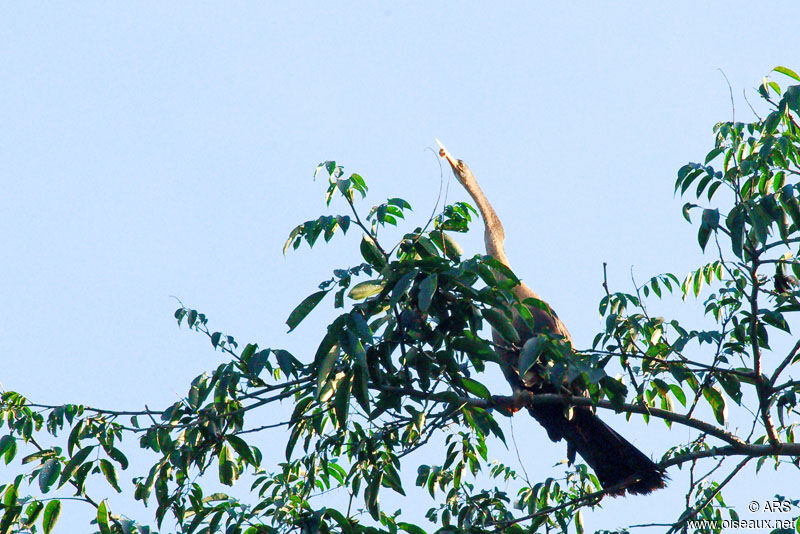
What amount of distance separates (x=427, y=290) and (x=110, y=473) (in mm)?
1353

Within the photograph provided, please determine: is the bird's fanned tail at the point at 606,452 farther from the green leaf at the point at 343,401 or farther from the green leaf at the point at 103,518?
the green leaf at the point at 103,518

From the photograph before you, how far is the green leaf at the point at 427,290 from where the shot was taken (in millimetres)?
2436

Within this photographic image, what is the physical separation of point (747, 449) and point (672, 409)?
356mm

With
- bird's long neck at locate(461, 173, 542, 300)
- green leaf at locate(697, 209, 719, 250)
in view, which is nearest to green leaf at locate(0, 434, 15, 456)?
green leaf at locate(697, 209, 719, 250)

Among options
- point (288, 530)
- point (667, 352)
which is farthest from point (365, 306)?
point (667, 352)

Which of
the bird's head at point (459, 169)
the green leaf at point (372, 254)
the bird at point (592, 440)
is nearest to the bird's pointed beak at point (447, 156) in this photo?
the bird's head at point (459, 169)

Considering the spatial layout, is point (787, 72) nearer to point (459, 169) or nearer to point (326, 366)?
point (326, 366)

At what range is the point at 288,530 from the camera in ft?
9.53

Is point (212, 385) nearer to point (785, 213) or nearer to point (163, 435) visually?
point (163, 435)

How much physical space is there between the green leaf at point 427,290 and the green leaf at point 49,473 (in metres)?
1.42

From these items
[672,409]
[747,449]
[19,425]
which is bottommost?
[747,449]

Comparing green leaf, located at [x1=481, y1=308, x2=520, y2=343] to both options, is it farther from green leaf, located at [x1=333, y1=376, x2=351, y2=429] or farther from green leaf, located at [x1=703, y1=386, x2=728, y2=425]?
green leaf, located at [x1=703, y1=386, x2=728, y2=425]

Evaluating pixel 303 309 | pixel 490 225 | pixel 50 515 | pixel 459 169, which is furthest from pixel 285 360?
pixel 459 169

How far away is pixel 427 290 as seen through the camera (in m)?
2.49
